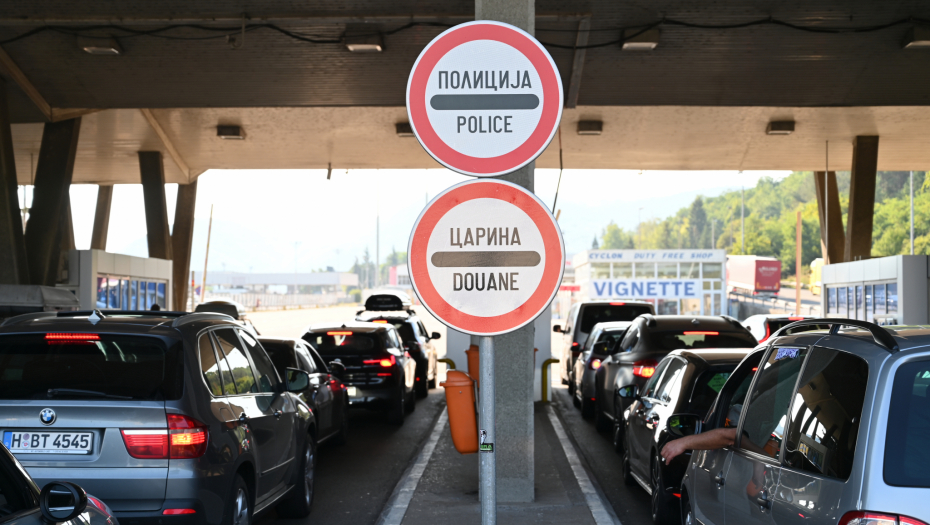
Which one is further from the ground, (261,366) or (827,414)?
(827,414)

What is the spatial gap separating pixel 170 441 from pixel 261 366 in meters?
2.06

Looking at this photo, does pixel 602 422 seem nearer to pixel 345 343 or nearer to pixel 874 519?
pixel 345 343

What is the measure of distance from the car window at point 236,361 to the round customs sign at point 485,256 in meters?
3.11

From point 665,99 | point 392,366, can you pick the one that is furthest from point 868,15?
point 392,366

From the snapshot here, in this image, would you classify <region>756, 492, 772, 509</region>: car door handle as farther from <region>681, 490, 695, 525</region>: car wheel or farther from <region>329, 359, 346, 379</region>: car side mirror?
<region>329, 359, 346, 379</region>: car side mirror

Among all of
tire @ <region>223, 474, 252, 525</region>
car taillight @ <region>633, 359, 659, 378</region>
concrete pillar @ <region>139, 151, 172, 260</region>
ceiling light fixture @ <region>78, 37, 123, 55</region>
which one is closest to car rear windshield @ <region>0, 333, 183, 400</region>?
tire @ <region>223, 474, 252, 525</region>

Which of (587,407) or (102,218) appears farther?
(102,218)

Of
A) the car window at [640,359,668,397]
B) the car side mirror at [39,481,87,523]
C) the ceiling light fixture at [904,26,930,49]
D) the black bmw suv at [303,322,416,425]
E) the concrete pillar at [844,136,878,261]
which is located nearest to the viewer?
the car side mirror at [39,481,87,523]

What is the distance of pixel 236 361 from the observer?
6402 mm

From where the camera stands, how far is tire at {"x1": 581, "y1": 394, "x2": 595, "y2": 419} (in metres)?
14.9

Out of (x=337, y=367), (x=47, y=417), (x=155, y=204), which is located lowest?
(x=337, y=367)

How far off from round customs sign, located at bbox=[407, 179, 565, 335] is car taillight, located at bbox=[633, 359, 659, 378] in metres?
8.15

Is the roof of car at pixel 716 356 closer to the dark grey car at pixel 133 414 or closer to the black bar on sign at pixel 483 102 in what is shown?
the dark grey car at pixel 133 414

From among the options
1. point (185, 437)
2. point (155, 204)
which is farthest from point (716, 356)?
point (155, 204)
